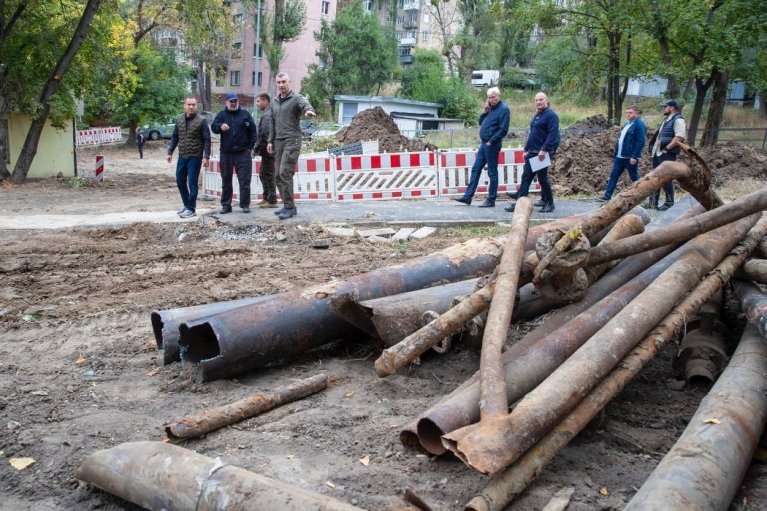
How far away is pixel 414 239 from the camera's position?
10.0 meters

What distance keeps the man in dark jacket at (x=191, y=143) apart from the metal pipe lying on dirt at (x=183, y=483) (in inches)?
340

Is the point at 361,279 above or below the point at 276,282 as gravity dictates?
above

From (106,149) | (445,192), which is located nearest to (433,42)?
(106,149)

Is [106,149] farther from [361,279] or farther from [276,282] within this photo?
[361,279]

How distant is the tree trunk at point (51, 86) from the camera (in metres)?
19.2

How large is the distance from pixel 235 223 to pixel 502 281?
753cm

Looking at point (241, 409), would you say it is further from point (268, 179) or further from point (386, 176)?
point (386, 176)

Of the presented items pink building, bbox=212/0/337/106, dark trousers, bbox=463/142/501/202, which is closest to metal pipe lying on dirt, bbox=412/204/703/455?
dark trousers, bbox=463/142/501/202

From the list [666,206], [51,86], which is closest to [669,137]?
[666,206]

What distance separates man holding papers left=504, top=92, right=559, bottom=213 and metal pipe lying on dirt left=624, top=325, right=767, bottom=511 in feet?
25.3

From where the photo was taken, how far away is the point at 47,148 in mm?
23328

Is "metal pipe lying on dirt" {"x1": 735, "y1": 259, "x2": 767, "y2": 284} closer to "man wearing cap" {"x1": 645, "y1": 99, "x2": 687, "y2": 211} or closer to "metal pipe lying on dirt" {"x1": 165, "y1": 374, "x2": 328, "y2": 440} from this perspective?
"metal pipe lying on dirt" {"x1": 165, "y1": 374, "x2": 328, "y2": 440}

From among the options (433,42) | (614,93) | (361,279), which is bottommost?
(361,279)

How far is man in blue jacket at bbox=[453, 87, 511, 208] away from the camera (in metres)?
12.0
